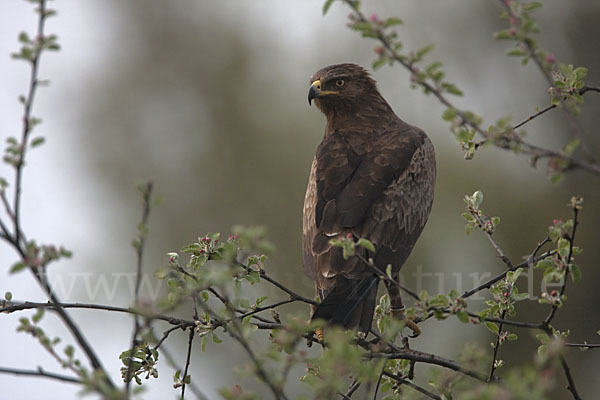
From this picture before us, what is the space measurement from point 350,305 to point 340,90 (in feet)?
7.71

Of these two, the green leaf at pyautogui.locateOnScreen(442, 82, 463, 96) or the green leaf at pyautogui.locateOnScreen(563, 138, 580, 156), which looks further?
the green leaf at pyautogui.locateOnScreen(442, 82, 463, 96)

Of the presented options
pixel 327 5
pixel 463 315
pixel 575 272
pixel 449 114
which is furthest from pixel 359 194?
pixel 449 114

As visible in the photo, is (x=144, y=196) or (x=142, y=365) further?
(x=142, y=365)

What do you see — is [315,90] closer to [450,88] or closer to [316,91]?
[316,91]

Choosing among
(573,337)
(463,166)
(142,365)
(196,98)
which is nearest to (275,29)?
(196,98)

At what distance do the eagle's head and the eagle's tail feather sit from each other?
203 cm

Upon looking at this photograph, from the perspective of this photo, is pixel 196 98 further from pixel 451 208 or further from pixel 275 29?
pixel 451 208

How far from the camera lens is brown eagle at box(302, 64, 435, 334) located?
185 inches

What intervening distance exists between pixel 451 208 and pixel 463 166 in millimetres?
1323

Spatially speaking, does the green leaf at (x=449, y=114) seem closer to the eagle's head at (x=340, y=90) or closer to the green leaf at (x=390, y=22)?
the green leaf at (x=390, y=22)

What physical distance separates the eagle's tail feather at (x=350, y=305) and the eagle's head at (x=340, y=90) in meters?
2.03

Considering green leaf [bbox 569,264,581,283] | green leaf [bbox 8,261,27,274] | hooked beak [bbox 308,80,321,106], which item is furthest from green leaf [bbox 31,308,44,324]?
hooked beak [bbox 308,80,321,106]

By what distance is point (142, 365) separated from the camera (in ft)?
13.1

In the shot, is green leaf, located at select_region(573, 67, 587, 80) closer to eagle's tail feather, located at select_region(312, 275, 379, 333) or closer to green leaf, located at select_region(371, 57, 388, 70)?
green leaf, located at select_region(371, 57, 388, 70)
